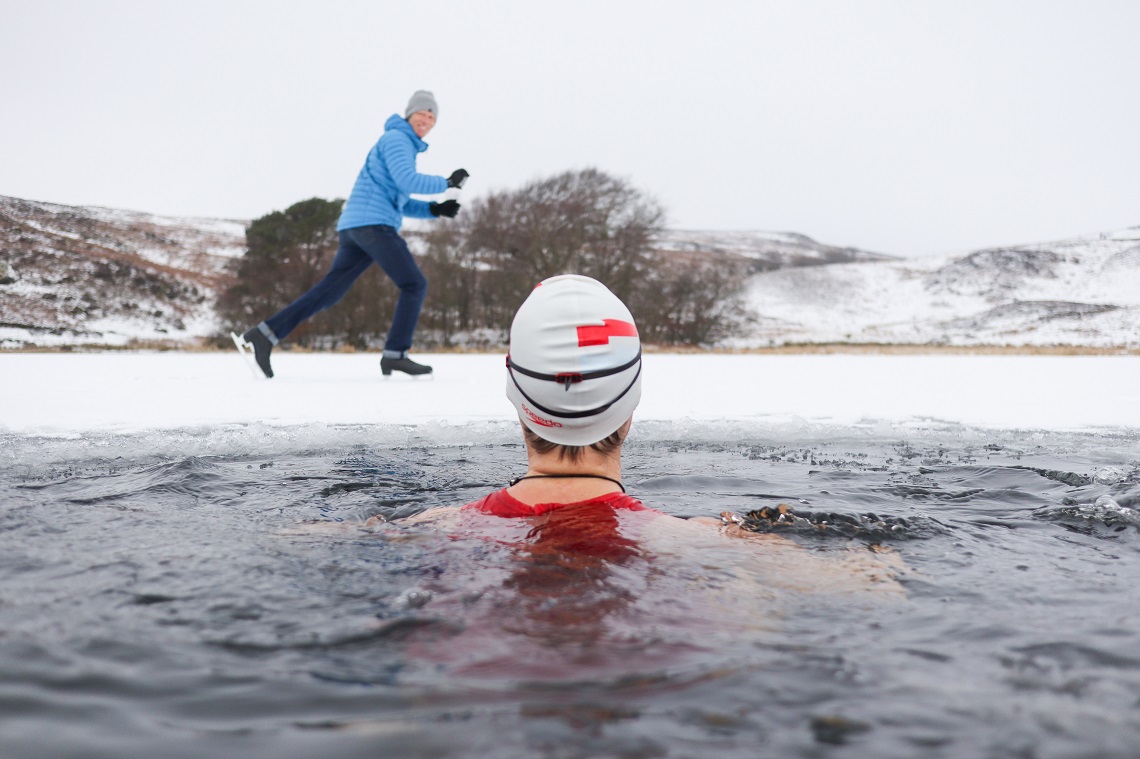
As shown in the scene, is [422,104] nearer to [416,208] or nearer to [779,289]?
[416,208]

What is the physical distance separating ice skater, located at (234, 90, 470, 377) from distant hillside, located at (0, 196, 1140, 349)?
1248 cm

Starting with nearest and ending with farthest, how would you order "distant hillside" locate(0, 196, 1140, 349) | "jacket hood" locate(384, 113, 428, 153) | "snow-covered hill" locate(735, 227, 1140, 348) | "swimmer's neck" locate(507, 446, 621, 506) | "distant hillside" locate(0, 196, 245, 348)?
"swimmer's neck" locate(507, 446, 621, 506) < "jacket hood" locate(384, 113, 428, 153) < "distant hillside" locate(0, 196, 245, 348) < "distant hillside" locate(0, 196, 1140, 349) < "snow-covered hill" locate(735, 227, 1140, 348)

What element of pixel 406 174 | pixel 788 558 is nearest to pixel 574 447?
pixel 788 558

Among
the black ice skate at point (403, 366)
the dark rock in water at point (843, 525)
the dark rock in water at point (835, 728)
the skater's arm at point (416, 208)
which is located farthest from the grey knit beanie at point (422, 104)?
the dark rock in water at point (835, 728)

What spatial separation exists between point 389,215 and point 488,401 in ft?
7.83

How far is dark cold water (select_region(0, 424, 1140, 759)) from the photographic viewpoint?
1.12 meters

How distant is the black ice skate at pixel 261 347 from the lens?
771cm

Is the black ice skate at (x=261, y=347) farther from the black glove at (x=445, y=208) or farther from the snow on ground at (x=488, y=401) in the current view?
the black glove at (x=445, y=208)

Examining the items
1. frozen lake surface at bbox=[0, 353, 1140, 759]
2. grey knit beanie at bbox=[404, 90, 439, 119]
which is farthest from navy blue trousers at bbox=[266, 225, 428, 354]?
frozen lake surface at bbox=[0, 353, 1140, 759]

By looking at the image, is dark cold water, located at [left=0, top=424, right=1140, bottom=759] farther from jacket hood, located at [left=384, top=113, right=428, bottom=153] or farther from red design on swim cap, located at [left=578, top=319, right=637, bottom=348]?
jacket hood, located at [left=384, top=113, right=428, bottom=153]

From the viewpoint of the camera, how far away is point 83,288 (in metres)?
25.3

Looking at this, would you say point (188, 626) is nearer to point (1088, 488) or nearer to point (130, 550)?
point (130, 550)

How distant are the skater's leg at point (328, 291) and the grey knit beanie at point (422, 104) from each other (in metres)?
1.29

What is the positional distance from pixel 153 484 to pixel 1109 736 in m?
3.04
